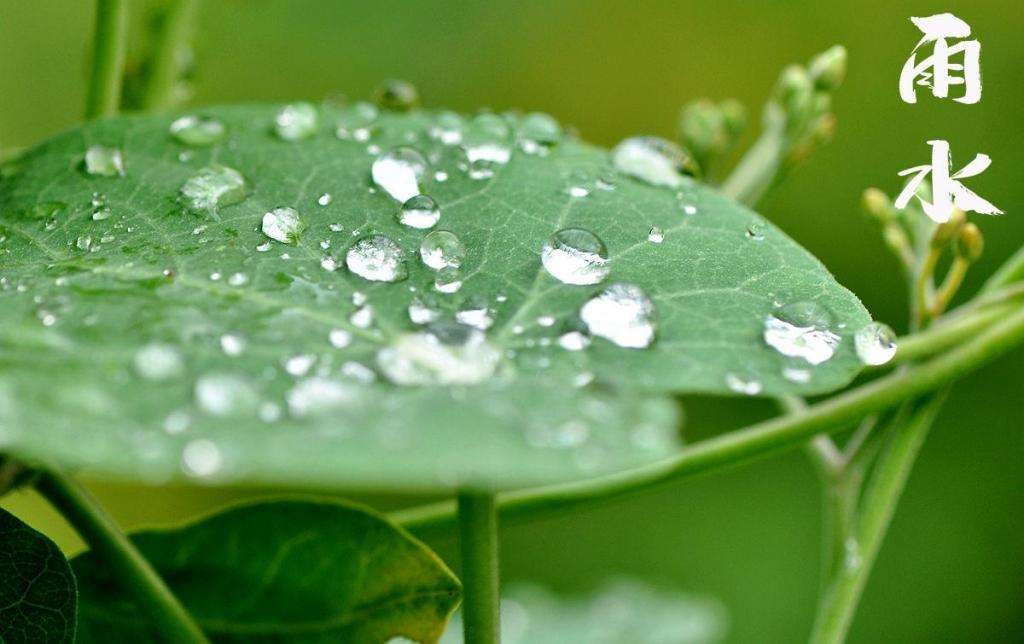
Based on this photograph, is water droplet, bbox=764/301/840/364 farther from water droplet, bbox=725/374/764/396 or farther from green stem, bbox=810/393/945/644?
green stem, bbox=810/393/945/644

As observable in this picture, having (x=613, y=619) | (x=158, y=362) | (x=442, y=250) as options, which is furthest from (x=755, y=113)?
(x=158, y=362)

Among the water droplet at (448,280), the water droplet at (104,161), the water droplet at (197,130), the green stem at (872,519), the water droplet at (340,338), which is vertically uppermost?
the water droplet at (197,130)

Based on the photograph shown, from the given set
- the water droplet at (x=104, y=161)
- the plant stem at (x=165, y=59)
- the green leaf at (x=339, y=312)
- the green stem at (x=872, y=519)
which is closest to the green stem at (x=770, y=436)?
the green stem at (x=872, y=519)

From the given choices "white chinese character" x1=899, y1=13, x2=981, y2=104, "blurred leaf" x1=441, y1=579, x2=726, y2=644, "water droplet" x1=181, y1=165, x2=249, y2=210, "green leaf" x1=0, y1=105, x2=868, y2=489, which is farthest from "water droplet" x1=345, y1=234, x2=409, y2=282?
"blurred leaf" x1=441, y1=579, x2=726, y2=644

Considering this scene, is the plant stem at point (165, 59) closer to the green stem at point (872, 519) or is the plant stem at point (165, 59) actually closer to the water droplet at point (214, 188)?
the water droplet at point (214, 188)

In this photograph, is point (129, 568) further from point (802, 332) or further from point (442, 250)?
point (802, 332)

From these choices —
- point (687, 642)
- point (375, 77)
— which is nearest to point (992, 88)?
point (375, 77)
